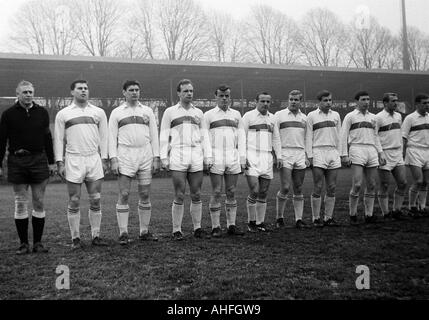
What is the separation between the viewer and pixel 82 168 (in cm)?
524

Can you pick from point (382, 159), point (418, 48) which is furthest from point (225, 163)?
point (418, 48)

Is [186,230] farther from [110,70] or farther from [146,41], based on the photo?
[146,41]

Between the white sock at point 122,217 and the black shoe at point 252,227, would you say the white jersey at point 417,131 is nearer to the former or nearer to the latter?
the black shoe at point 252,227

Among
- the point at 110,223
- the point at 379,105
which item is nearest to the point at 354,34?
the point at 379,105

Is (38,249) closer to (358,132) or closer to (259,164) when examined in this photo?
(259,164)

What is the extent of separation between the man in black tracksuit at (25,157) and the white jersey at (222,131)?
85.5 inches

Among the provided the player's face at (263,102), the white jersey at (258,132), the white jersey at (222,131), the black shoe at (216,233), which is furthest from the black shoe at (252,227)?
the player's face at (263,102)

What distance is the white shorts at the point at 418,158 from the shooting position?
7.41m

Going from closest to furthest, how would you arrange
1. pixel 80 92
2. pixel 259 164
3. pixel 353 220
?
pixel 80 92 < pixel 259 164 < pixel 353 220

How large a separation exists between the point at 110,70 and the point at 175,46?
22.7 meters

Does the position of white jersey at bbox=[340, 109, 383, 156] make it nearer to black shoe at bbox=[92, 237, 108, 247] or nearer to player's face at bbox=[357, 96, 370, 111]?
player's face at bbox=[357, 96, 370, 111]

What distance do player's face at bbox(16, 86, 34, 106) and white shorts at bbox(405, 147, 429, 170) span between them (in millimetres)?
6043

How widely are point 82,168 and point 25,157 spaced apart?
65cm
